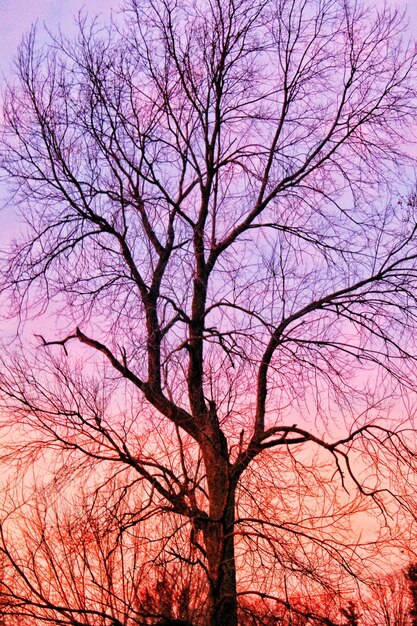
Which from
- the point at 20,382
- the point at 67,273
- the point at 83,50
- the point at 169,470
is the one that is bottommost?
the point at 169,470

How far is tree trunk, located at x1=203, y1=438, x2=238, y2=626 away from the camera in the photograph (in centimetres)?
802

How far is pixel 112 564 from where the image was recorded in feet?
26.7

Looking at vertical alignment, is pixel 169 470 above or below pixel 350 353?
below

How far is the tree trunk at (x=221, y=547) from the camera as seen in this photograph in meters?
8.02

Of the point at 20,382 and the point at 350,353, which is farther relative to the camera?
the point at 350,353

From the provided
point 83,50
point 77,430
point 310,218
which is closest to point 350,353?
point 310,218

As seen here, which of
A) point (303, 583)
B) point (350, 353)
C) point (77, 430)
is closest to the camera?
point (303, 583)

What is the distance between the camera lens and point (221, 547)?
7.96 m

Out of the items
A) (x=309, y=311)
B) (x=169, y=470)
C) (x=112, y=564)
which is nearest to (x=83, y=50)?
(x=309, y=311)

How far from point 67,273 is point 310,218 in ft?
8.45

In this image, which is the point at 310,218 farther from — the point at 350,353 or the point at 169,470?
the point at 169,470

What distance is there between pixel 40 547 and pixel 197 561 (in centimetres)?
143

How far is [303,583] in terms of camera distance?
789 centimetres

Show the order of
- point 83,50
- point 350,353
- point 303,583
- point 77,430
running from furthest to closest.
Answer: point 83,50, point 350,353, point 77,430, point 303,583
